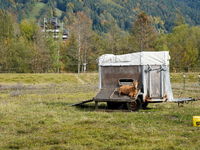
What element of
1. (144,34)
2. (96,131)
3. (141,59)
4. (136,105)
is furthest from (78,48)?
(96,131)

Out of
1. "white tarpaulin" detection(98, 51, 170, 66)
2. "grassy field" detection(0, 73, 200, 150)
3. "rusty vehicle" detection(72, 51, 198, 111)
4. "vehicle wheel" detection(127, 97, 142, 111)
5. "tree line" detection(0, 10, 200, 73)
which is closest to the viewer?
"grassy field" detection(0, 73, 200, 150)

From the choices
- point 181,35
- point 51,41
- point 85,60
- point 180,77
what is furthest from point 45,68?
point 181,35

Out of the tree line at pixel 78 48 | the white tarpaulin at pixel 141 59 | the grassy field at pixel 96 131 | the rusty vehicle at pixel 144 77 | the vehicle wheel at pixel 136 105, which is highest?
the tree line at pixel 78 48

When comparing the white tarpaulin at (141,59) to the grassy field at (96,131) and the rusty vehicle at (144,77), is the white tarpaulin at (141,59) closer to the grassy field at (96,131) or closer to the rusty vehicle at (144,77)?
the rusty vehicle at (144,77)

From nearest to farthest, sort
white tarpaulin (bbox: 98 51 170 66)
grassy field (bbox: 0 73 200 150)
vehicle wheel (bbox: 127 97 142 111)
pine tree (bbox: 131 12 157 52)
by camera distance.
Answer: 1. grassy field (bbox: 0 73 200 150)
2. vehicle wheel (bbox: 127 97 142 111)
3. white tarpaulin (bbox: 98 51 170 66)
4. pine tree (bbox: 131 12 157 52)

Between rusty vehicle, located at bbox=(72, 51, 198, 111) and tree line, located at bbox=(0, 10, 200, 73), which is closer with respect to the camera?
rusty vehicle, located at bbox=(72, 51, 198, 111)

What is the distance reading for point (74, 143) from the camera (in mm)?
6965

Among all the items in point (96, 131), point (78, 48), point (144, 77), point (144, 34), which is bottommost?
point (96, 131)

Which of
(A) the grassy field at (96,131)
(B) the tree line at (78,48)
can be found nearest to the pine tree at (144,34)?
(B) the tree line at (78,48)

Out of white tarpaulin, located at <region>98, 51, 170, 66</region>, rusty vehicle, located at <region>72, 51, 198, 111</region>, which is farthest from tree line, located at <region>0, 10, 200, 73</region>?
rusty vehicle, located at <region>72, 51, 198, 111</region>

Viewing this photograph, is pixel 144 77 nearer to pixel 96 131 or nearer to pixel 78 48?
pixel 96 131

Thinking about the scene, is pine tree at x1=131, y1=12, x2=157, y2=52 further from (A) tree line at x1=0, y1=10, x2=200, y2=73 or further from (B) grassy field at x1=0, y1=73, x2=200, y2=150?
(B) grassy field at x1=0, y1=73, x2=200, y2=150

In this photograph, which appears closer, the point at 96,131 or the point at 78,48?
the point at 96,131

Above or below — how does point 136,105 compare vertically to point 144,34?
below
